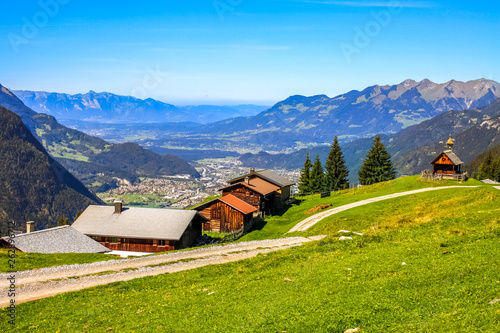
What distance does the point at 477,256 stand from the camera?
65.2ft

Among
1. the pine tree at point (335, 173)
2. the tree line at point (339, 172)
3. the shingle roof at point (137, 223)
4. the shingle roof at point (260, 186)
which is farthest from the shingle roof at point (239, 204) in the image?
the pine tree at point (335, 173)

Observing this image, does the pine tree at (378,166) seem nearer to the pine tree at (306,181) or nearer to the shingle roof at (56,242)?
the pine tree at (306,181)

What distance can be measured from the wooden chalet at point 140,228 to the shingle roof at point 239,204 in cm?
750

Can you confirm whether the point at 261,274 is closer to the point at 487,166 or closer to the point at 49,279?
the point at 49,279

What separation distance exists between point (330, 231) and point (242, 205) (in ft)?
75.9

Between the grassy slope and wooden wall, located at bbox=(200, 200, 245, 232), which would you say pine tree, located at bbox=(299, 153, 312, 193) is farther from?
the grassy slope

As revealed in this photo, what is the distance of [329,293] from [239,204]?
4701 cm

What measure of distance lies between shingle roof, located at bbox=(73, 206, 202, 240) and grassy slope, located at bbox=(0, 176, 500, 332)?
23335mm

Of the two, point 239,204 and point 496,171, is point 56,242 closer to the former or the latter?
point 239,204

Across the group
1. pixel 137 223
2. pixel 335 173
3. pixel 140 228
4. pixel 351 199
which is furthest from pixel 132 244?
pixel 335 173

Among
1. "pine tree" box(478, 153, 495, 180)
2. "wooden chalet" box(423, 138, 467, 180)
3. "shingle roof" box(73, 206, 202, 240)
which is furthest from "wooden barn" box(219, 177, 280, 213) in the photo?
"pine tree" box(478, 153, 495, 180)

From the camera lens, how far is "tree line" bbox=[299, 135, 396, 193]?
94.7 meters

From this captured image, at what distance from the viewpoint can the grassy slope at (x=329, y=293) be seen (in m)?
15.0

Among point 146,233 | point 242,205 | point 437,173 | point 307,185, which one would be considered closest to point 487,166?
point 307,185
